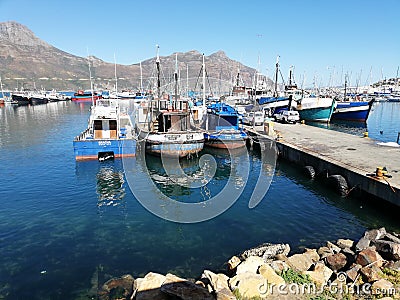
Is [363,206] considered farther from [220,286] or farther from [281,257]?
[220,286]

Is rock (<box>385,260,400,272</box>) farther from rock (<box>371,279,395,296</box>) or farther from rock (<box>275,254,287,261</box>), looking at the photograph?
rock (<box>275,254,287,261</box>)

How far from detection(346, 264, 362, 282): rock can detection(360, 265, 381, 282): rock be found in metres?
0.12

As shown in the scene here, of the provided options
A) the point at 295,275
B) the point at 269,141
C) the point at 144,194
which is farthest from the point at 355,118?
the point at 295,275

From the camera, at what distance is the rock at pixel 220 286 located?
637 centimetres

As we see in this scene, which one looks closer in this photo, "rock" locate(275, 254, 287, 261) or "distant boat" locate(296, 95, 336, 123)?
"rock" locate(275, 254, 287, 261)

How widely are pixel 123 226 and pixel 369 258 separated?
9374 millimetres

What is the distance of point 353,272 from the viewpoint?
7.66 metres

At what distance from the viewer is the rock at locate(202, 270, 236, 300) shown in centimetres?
637

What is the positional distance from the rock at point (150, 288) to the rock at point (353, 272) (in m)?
4.86

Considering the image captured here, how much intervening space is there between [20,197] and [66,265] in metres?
8.20

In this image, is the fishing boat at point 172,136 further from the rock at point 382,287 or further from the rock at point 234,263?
the rock at point 382,287

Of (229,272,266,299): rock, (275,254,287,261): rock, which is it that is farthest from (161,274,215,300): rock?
(275,254,287,261): rock

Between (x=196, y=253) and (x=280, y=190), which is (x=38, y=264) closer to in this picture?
(x=196, y=253)

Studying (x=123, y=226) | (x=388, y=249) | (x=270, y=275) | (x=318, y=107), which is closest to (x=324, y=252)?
(x=388, y=249)
